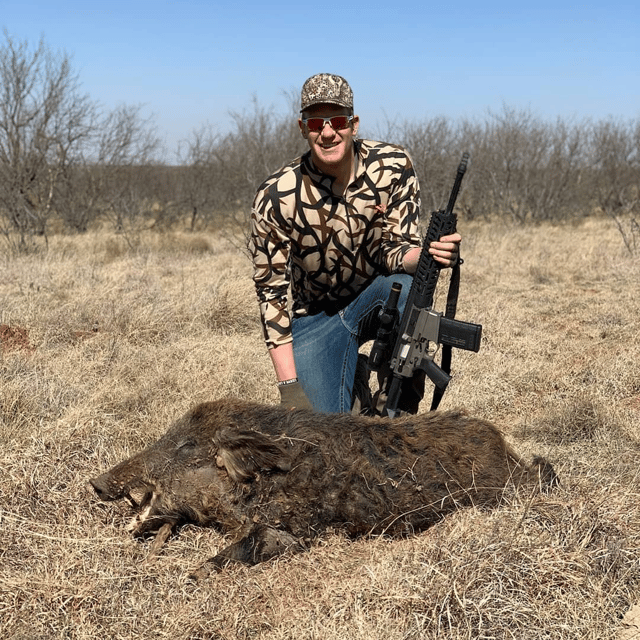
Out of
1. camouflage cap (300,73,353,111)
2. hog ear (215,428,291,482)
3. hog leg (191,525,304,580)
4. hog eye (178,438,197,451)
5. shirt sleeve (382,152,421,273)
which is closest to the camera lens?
hog leg (191,525,304,580)

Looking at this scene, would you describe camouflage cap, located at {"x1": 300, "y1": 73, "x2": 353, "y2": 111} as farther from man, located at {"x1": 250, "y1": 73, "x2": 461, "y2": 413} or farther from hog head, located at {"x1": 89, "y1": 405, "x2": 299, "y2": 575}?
hog head, located at {"x1": 89, "y1": 405, "x2": 299, "y2": 575}

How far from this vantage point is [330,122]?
365cm

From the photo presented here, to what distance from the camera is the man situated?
12.7 feet

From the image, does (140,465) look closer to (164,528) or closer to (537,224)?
(164,528)

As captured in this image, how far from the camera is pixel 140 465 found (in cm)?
313

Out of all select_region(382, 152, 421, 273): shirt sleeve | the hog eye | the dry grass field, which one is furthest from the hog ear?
select_region(382, 152, 421, 273): shirt sleeve

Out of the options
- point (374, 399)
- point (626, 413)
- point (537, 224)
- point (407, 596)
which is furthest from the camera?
point (537, 224)

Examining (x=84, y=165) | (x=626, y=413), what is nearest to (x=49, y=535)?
(x=626, y=413)

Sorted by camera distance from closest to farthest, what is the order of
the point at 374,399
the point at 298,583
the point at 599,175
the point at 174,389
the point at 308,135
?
1. the point at 298,583
2. the point at 308,135
3. the point at 374,399
4. the point at 174,389
5. the point at 599,175

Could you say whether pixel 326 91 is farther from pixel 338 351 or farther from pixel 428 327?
pixel 338 351

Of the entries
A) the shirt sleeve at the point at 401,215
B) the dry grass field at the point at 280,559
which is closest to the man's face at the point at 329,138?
the shirt sleeve at the point at 401,215

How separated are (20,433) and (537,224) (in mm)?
22044

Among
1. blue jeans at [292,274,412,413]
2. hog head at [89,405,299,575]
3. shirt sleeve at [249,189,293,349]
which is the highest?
shirt sleeve at [249,189,293,349]

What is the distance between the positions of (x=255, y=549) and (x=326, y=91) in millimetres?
2316
